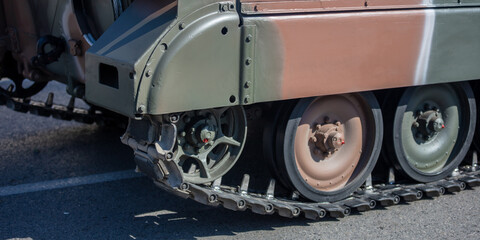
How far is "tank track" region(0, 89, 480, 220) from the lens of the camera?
398 cm

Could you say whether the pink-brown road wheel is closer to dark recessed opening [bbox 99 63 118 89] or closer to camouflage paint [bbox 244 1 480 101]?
camouflage paint [bbox 244 1 480 101]

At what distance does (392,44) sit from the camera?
14.3ft

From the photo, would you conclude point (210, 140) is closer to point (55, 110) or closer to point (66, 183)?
point (66, 183)

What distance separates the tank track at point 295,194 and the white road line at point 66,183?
95 cm

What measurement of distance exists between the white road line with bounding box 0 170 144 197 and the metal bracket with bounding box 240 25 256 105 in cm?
185

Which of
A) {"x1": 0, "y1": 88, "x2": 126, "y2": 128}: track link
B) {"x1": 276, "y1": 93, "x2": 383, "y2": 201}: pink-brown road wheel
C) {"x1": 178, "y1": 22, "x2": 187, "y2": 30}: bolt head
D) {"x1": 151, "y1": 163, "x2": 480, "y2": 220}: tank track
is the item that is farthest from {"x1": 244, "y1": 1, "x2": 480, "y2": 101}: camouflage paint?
{"x1": 0, "y1": 88, "x2": 126, "y2": 128}: track link

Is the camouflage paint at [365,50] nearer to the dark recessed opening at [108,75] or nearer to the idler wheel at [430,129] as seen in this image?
the idler wheel at [430,129]

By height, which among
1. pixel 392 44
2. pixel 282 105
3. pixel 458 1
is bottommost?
pixel 282 105

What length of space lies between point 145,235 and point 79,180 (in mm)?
1263

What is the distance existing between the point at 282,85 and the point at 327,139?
73 cm

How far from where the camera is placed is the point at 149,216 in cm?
461

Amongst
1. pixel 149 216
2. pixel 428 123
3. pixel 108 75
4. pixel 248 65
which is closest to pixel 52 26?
pixel 108 75

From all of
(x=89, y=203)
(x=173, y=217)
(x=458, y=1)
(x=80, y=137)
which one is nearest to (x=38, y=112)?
(x=80, y=137)

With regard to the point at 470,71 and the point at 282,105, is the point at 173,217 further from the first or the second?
the point at 470,71
